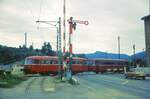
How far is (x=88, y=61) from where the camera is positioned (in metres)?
67.1

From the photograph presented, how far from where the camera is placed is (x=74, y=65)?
61656 mm

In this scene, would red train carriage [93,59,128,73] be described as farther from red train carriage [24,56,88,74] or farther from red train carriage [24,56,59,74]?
red train carriage [24,56,59,74]

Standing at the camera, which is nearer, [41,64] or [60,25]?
[60,25]

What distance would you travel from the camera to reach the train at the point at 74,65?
54781 mm

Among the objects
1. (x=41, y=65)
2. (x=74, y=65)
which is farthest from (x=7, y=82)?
(x=74, y=65)

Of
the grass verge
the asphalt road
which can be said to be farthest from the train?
the asphalt road

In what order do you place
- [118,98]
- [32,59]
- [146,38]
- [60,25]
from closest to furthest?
[118,98]
[60,25]
[32,59]
[146,38]

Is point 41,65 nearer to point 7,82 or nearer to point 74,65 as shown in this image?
point 74,65

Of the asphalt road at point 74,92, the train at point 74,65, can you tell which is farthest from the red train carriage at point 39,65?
the asphalt road at point 74,92

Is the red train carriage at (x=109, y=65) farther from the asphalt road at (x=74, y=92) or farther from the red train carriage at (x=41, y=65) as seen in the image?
the asphalt road at (x=74, y=92)

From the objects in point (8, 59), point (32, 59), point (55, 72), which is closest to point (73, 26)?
point (32, 59)

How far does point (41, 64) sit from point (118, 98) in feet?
126

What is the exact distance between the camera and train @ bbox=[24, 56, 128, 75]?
54.8 metres

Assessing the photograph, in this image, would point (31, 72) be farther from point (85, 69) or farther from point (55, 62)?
point (85, 69)
